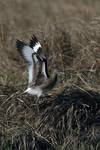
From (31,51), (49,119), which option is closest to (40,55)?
(31,51)

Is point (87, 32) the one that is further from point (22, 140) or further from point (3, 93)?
Answer: point (22, 140)

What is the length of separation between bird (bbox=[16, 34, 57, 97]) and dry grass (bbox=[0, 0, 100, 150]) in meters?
0.17

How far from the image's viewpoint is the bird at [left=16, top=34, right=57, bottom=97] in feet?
26.0

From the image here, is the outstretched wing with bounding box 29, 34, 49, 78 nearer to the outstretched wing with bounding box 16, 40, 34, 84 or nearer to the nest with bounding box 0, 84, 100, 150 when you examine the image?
the outstretched wing with bounding box 16, 40, 34, 84

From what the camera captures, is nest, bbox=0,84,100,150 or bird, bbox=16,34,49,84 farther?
bird, bbox=16,34,49,84

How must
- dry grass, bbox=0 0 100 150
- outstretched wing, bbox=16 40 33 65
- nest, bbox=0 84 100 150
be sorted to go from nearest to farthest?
nest, bbox=0 84 100 150 < dry grass, bbox=0 0 100 150 < outstretched wing, bbox=16 40 33 65

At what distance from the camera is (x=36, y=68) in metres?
7.98

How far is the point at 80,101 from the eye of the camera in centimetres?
821

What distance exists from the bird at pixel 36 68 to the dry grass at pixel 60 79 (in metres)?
0.17

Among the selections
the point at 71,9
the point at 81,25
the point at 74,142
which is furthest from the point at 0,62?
the point at 71,9

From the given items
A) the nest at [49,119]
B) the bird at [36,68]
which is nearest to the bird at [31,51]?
the bird at [36,68]

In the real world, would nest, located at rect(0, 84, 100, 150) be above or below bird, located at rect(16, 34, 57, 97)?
below

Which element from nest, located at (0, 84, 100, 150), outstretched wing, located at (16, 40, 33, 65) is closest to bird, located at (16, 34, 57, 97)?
outstretched wing, located at (16, 40, 33, 65)

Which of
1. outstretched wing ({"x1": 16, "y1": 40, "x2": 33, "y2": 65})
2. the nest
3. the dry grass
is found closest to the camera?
the nest
